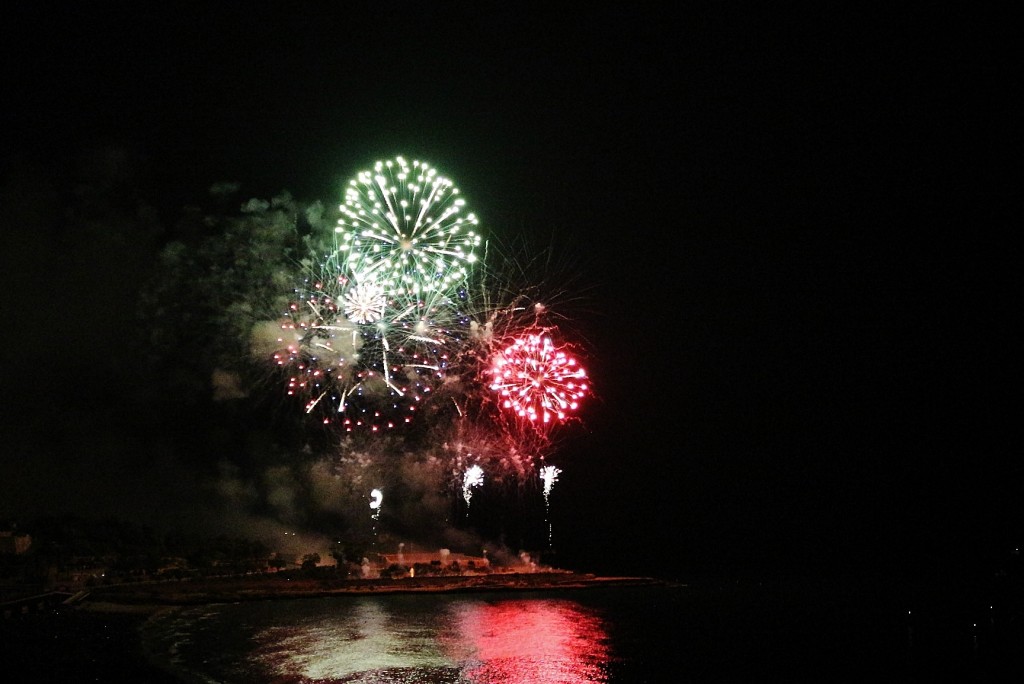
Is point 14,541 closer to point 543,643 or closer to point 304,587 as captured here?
point 304,587

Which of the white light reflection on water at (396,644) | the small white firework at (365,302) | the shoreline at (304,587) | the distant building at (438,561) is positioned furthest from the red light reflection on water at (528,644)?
the distant building at (438,561)

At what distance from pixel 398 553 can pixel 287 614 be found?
17.5 m

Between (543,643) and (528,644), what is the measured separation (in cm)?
34

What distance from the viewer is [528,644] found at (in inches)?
619

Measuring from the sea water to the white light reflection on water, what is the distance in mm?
35

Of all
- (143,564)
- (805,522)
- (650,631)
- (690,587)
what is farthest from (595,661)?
(805,522)

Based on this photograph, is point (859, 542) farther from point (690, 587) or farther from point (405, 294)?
point (405, 294)

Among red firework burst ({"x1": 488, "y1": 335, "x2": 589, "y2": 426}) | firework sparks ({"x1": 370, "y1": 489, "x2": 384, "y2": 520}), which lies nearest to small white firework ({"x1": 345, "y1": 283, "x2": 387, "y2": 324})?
red firework burst ({"x1": 488, "y1": 335, "x2": 589, "y2": 426})

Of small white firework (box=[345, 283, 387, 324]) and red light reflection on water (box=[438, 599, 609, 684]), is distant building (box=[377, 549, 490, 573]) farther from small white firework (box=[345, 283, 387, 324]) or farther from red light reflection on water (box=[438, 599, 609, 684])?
small white firework (box=[345, 283, 387, 324])

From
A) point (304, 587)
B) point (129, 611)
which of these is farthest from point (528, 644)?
point (304, 587)

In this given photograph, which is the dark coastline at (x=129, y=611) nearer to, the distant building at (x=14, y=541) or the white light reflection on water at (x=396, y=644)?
the white light reflection on water at (x=396, y=644)

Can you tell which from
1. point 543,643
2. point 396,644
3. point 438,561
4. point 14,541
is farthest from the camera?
point 438,561

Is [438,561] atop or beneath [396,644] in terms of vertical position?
atop

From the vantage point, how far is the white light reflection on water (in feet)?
41.2
